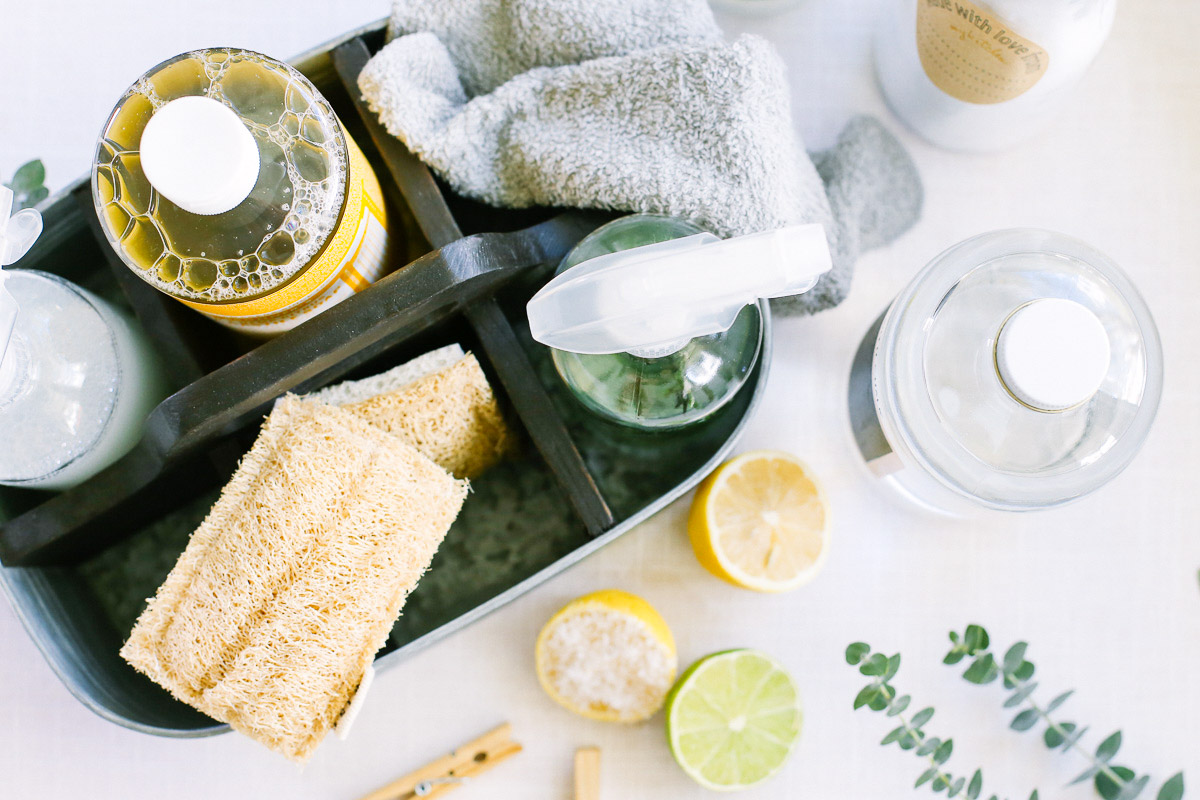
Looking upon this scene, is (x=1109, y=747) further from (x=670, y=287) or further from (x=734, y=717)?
(x=670, y=287)

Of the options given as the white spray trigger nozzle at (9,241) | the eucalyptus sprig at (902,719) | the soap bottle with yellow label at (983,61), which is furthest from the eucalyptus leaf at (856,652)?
the white spray trigger nozzle at (9,241)

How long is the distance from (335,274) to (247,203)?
5 centimetres

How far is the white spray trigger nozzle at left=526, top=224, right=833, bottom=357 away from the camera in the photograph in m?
0.31

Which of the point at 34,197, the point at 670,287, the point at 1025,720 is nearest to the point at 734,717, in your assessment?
the point at 1025,720

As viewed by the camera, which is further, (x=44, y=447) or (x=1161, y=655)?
(x=1161, y=655)

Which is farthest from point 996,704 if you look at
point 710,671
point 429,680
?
point 429,680

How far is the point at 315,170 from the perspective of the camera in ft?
1.14

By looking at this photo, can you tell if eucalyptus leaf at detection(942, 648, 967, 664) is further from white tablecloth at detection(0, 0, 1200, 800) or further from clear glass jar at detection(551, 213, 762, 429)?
clear glass jar at detection(551, 213, 762, 429)

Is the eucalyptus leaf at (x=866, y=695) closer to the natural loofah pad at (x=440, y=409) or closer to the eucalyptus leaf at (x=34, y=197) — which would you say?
the natural loofah pad at (x=440, y=409)

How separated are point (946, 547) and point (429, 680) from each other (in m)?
0.35

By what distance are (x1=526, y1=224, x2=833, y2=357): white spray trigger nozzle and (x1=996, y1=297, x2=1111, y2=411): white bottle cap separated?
0.12 m

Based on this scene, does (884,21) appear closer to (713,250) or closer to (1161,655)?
(713,250)

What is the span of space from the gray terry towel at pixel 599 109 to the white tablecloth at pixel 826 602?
121 mm

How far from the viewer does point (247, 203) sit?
329mm
